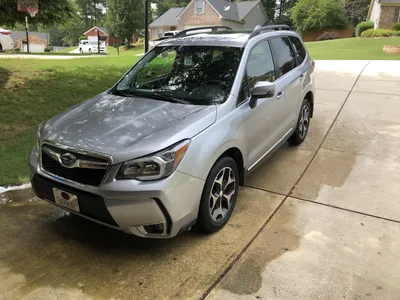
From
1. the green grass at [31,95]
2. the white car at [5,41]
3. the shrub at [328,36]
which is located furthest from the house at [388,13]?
the white car at [5,41]

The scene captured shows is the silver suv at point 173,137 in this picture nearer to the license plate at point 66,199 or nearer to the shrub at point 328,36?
the license plate at point 66,199

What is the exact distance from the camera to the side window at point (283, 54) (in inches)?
178

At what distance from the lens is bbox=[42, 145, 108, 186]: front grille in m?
2.74

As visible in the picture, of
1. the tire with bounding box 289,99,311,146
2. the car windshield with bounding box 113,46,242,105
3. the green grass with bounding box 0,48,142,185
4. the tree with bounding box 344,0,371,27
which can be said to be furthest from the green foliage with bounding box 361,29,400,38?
the car windshield with bounding box 113,46,242,105

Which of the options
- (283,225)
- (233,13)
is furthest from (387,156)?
(233,13)

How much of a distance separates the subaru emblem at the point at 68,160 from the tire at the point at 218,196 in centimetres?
107

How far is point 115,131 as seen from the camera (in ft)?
9.70

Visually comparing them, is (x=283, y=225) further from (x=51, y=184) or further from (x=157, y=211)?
(x=51, y=184)

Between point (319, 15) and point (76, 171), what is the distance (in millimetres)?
38704

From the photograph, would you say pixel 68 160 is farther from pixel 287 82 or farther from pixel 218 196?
pixel 287 82

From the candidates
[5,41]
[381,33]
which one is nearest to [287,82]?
[5,41]

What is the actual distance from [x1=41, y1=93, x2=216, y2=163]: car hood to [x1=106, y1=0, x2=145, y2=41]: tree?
48864mm

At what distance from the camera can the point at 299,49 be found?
5.38 m

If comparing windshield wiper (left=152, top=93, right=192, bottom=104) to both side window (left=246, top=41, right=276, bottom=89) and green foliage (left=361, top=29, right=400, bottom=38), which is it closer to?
side window (left=246, top=41, right=276, bottom=89)
